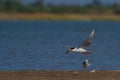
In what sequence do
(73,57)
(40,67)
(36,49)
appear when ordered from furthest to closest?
(36,49)
(73,57)
(40,67)

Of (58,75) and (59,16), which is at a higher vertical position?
(58,75)

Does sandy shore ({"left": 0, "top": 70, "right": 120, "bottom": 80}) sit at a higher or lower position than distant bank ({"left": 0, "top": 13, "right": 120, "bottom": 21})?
higher

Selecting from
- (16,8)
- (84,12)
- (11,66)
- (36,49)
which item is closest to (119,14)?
(84,12)

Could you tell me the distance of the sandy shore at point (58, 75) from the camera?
18656 mm

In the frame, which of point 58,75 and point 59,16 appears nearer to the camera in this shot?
point 58,75

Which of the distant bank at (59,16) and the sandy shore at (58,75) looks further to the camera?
the distant bank at (59,16)

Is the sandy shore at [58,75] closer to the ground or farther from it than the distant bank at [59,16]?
farther from it

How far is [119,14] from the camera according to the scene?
9338 cm

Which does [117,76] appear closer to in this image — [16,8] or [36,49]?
[36,49]

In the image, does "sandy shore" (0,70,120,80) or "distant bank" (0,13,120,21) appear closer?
"sandy shore" (0,70,120,80)

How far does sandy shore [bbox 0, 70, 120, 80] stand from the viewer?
18.7m

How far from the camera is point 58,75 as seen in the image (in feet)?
63.3

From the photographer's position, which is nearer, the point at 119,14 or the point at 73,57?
the point at 73,57

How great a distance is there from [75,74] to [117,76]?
1.22 meters
